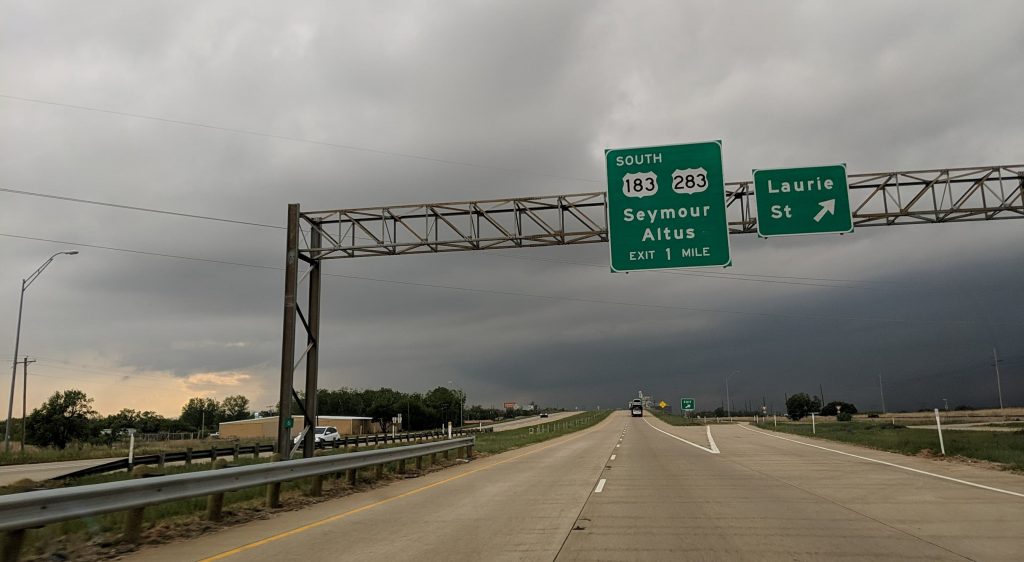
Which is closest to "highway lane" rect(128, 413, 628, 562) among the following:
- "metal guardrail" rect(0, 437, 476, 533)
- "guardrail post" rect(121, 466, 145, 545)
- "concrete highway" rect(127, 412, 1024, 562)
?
"concrete highway" rect(127, 412, 1024, 562)

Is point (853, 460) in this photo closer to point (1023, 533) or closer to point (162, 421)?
point (1023, 533)

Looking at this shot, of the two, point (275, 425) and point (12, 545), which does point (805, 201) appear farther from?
point (275, 425)

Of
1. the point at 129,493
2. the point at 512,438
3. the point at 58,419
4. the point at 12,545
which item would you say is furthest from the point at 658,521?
the point at 58,419

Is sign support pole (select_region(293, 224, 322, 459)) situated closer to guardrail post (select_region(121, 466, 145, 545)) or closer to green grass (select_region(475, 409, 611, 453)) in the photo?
guardrail post (select_region(121, 466, 145, 545))

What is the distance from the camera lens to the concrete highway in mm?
8406

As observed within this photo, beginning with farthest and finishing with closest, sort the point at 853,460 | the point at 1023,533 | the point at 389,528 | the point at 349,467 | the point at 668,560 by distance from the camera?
the point at 853,460 → the point at 349,467 → the point at 389,528 → the point at 1023,533 → the point at 668,560

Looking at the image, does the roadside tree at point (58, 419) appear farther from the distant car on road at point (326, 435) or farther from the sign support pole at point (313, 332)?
the sign support pole at point (313, 332)

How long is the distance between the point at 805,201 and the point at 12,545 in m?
19.1

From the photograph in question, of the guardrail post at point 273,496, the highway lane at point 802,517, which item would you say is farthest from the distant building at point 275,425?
the guardrail post at point 273,496

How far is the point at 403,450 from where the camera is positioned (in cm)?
2028

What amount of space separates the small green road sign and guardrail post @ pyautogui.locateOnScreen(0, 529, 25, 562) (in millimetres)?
17782

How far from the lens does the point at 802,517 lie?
35.8ft

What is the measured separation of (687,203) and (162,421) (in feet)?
548

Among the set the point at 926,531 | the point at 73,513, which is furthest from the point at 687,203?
the point at 73,513
